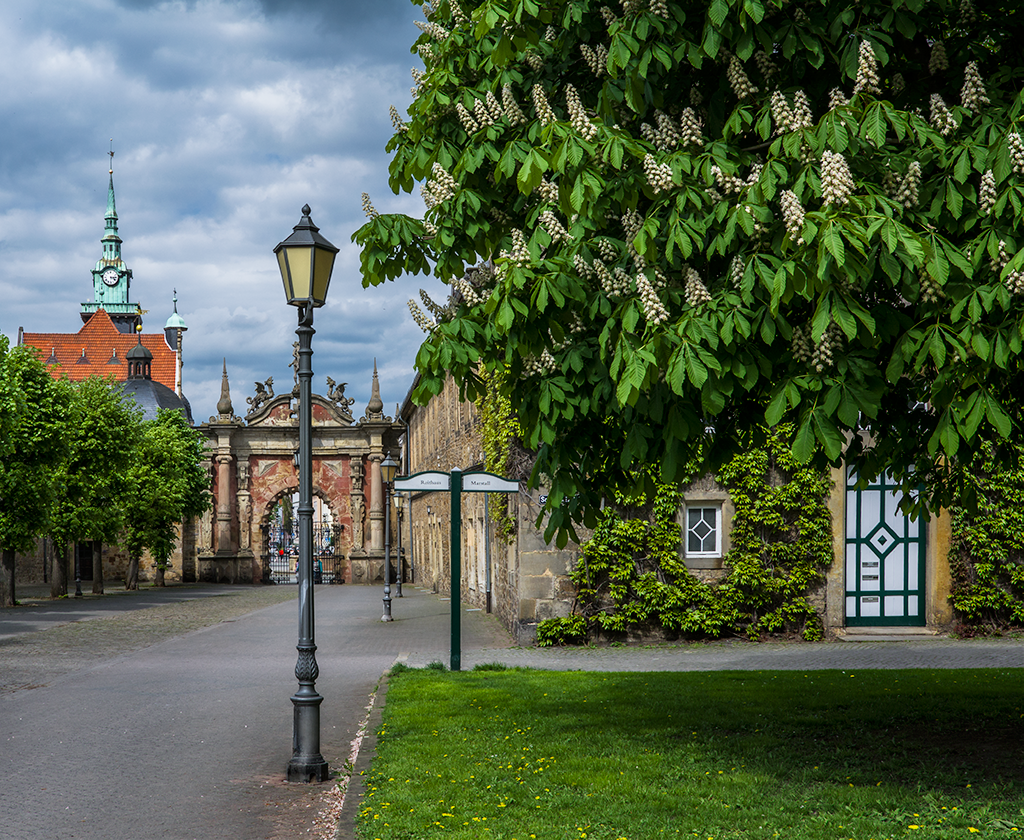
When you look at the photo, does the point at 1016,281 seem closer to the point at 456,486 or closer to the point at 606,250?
the point at 606,250

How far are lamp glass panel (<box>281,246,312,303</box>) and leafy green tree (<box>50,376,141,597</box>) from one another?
1085 inches

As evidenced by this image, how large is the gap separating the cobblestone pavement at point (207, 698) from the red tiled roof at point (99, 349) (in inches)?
2366

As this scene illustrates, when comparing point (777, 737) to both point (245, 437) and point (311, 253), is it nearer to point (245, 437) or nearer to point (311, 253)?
point (311, 253)

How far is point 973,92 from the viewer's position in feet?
18.7

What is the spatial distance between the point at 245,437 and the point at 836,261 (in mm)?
49364

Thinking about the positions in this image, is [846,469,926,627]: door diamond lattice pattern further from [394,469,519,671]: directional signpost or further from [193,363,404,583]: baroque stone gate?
[193,363,404,583]: baroque stone gate

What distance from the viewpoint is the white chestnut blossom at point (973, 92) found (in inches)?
224

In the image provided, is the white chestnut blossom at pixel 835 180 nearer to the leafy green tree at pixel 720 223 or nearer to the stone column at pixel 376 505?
the leafy green tree at pixel 720 223

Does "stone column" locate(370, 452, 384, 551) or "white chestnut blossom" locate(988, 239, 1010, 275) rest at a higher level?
"white chestnut blossom" locate(988, 239, 1010, 275)

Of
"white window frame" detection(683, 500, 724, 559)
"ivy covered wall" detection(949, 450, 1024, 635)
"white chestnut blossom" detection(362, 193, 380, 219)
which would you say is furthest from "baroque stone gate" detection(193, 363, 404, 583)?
"white chestnut blossom" detection(362, 193, 380, 219)

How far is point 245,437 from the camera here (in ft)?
168

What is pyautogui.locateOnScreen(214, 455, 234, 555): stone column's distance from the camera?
5038cm

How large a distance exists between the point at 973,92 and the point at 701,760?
5014 millimetres

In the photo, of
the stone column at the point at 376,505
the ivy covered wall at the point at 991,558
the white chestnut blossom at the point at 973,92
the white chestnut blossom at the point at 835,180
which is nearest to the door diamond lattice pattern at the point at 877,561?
the ivy covered wall at the point at 991,558
